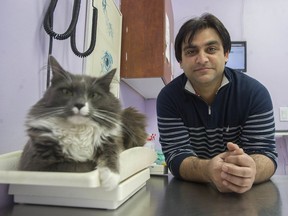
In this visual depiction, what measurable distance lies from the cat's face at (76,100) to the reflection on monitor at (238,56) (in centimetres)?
258

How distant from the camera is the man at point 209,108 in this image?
3.66 ft

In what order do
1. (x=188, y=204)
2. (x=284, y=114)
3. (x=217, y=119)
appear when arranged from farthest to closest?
(x=284, y=114) → (x=217, y=119) → (x=188, y=204)

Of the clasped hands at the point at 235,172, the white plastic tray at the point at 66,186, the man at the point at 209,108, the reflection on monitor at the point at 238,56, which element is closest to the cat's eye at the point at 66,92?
the white plastic tray at the point at 66,186

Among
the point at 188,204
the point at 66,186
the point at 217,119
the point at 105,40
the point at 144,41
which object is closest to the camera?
the point at 66,186

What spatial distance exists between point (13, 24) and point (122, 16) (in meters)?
1.37

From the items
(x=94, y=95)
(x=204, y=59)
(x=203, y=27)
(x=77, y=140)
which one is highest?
(x=203, y=27)

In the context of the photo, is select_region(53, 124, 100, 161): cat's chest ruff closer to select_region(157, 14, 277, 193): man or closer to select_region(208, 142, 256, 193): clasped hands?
select_region(208, 142, 256, 193): clasped hands

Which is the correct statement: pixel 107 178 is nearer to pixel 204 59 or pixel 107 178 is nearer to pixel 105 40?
pixel 204 59

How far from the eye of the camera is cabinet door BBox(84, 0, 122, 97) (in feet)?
4.43

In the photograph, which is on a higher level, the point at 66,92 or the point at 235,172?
the point at 66,92

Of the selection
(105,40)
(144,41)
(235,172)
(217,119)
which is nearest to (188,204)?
(235,172)

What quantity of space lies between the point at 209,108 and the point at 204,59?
211 mm

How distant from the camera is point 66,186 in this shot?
21.9 inches

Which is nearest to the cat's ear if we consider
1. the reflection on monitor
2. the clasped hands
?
the clasped hands
